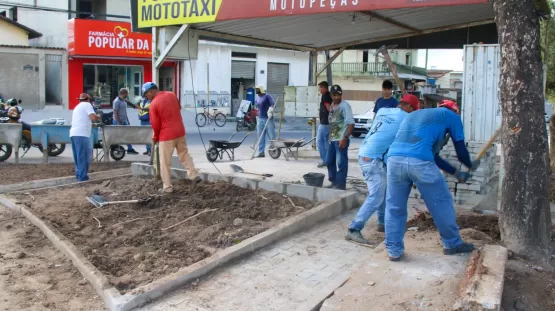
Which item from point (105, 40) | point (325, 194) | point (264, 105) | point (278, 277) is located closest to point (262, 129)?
point (264, 105)

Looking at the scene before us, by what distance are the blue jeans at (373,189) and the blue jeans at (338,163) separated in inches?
84.5

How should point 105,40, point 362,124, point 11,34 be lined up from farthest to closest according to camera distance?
point 105,40
point 11,34
point 362,124

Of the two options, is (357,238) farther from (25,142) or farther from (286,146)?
(25,142)

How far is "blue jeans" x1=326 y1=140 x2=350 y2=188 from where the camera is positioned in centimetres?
804

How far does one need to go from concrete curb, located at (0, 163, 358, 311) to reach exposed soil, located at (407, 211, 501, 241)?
1.19m

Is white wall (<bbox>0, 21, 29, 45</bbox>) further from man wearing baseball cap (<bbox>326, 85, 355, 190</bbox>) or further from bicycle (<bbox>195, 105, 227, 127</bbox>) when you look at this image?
man wearing baseball cap (<bbox>326, 85, 355, 190</bbox>)

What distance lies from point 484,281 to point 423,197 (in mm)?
1091

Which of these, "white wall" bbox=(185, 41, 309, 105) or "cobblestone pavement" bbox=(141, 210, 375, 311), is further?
"white wall" bbox=(185, 41, 309, 105)

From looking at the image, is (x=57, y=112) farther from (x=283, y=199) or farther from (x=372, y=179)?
(x=372, y=179)

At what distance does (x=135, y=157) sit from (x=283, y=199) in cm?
678

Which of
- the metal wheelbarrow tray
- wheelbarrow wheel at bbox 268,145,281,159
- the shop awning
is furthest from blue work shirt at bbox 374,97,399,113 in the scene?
the metal wheelbarrow tray

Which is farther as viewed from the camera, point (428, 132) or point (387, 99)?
point (387, 99)

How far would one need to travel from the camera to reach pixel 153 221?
6.46 meters

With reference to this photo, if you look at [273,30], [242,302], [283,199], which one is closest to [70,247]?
[242,302]
